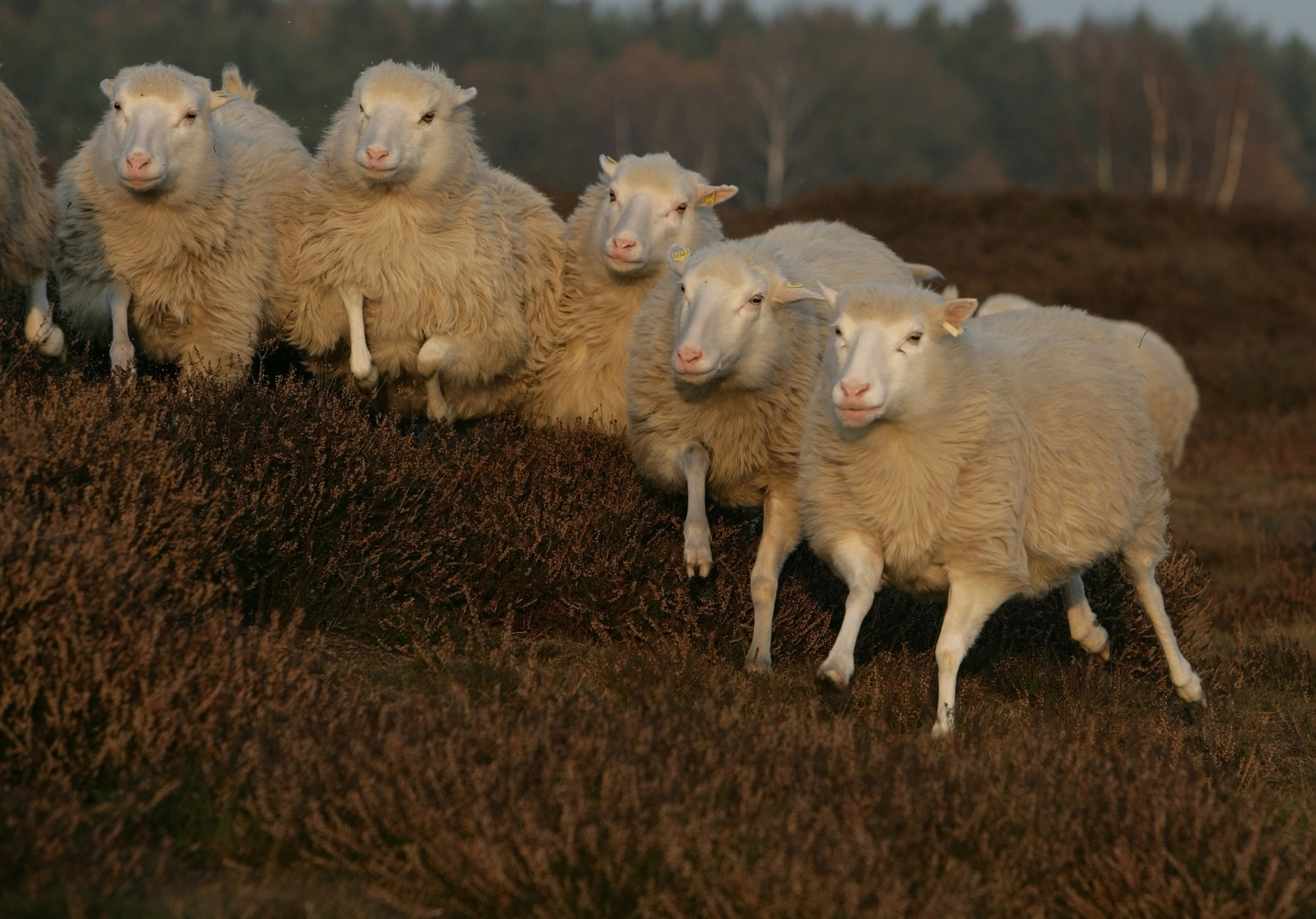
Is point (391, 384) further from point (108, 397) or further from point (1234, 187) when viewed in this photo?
point (1234, 187)

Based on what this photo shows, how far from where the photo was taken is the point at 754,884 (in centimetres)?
339

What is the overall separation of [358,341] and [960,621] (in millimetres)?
3066

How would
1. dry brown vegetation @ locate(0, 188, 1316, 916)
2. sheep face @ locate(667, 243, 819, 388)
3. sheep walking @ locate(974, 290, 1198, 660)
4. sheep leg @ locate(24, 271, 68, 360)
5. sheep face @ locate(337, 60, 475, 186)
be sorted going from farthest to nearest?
sheep walking @ locate(974, 290, 1198, 660) → sheep face @ locate(337, 60, 475, 186) → sheep leg @ locate(24, 271, 68, 360) → sheep face @ locate(667, 243, 819, 388) → dry brown vegetation @ locate(0, 188, 1316, 916)

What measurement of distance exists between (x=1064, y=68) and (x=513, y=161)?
42.1 meters

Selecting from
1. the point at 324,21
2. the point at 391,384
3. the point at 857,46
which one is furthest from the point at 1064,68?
the point at 391,384

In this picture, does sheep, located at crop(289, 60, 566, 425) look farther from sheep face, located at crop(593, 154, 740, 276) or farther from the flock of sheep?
sheep face, located at crop(593, 154, 740, 276)

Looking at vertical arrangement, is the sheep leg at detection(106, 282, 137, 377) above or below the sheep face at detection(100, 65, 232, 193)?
below

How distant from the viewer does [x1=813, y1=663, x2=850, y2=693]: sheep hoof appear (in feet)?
15.7

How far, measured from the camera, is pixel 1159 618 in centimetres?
600

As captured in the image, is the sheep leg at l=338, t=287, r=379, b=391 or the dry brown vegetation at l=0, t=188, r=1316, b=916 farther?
the sheep leg at l=338, t=287, r=379, b=391

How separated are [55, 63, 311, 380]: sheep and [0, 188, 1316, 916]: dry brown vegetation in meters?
0.35

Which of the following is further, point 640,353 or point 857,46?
point 857,46

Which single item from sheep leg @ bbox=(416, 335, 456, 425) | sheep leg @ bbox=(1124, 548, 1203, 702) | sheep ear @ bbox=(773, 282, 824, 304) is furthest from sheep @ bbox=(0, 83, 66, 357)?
sheep leg @ bbox=(1124, 548, 1203, 702)

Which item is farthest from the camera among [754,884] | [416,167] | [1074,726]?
[416,167]
